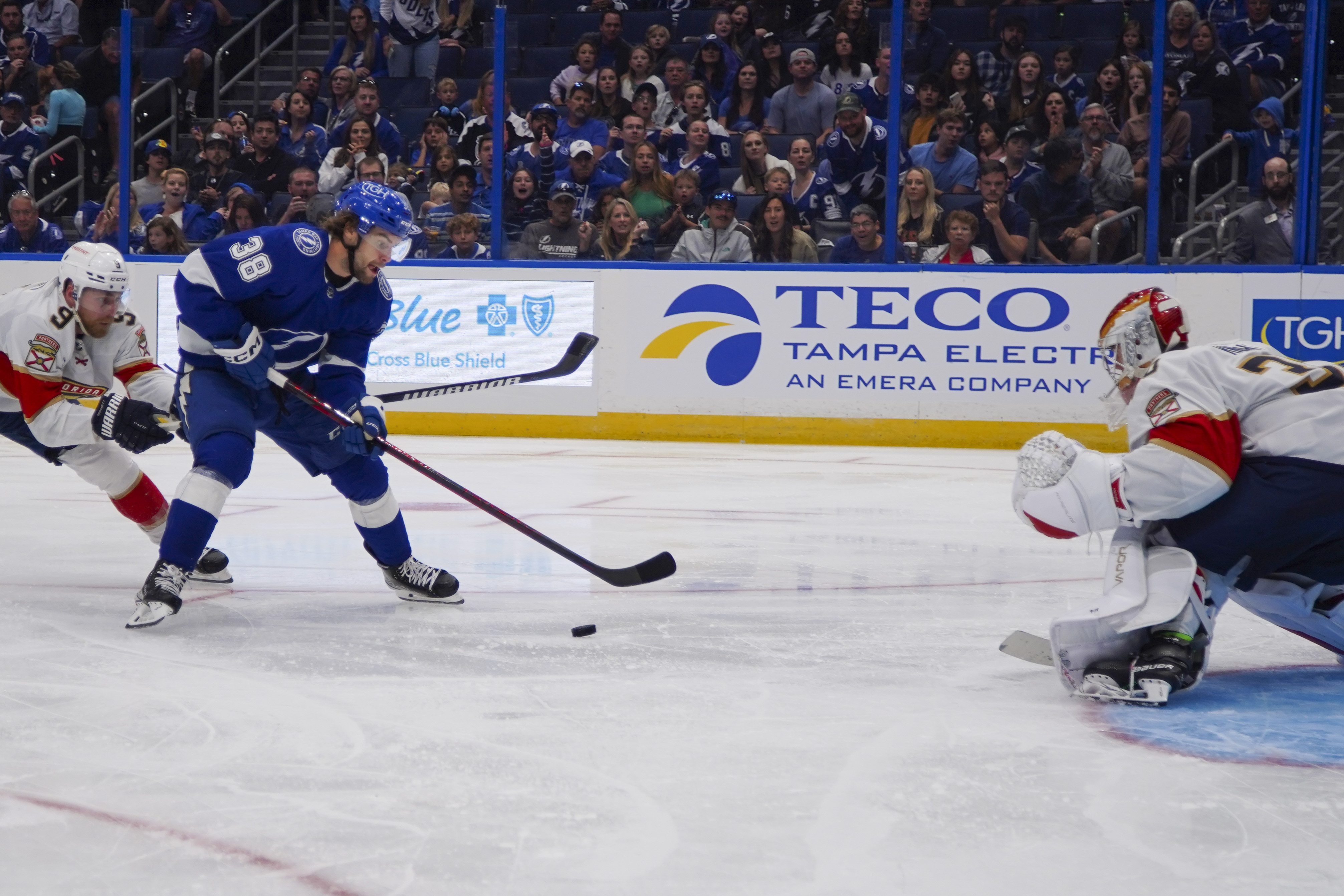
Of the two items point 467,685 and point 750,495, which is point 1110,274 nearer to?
point 750,495

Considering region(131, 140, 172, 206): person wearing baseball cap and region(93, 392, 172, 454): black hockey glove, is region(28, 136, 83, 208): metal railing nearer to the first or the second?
region(131, 140, 172, 206): person wearing baseball cap

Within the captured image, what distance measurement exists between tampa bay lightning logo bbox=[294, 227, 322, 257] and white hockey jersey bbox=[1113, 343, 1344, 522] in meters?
1.75

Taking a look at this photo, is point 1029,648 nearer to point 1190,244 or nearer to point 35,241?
point 1190,244

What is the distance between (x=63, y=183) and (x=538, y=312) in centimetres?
330

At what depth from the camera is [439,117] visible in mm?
7887

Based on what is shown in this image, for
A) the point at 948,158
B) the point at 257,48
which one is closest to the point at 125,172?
the point at 257,48

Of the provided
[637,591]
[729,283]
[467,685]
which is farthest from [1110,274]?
[467,685]

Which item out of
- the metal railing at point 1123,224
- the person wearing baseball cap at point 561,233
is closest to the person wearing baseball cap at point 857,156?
the metal railing at point 1123,224

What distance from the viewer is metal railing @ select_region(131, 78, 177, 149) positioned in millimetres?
8281

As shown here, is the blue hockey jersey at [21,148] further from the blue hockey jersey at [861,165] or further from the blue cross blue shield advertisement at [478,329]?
the blue hockey jersey at [861,165]

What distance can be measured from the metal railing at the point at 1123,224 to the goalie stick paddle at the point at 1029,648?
189 inches

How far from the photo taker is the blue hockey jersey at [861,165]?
716cm

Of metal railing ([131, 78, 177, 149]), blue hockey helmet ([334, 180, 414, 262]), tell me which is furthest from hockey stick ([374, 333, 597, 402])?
metal railing ([131, 78, 177, 149])

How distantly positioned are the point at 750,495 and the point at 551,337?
249 centimetres
